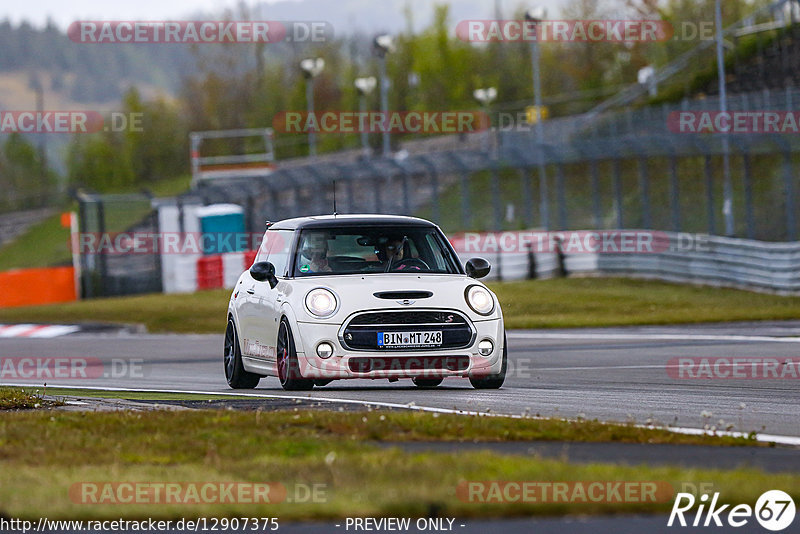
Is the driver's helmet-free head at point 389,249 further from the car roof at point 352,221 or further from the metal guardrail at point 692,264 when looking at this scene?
the metal guardrail at point 692,264

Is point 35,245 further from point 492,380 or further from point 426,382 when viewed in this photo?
point 492,380

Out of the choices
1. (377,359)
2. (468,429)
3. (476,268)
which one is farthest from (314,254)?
(468,429)

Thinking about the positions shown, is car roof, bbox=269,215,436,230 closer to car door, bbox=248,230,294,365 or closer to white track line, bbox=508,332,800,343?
car door, bbox=248,230,294,365

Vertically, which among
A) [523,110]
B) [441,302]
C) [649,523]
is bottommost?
[649,523]

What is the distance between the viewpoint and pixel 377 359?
447 inches

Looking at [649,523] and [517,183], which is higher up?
[517,183]

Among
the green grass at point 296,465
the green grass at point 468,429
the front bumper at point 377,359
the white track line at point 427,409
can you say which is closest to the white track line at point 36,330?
the white track line at point 427,409

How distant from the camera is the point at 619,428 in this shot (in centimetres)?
847

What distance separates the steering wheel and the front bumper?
0.84m

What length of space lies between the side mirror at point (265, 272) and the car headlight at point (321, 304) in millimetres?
828

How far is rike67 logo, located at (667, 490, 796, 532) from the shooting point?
5750mm

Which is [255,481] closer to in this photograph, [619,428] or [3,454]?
[3,454]

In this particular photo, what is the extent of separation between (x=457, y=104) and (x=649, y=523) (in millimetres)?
88797

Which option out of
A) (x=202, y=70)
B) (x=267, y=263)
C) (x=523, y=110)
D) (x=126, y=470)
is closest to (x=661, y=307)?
(x=267, y=263)
